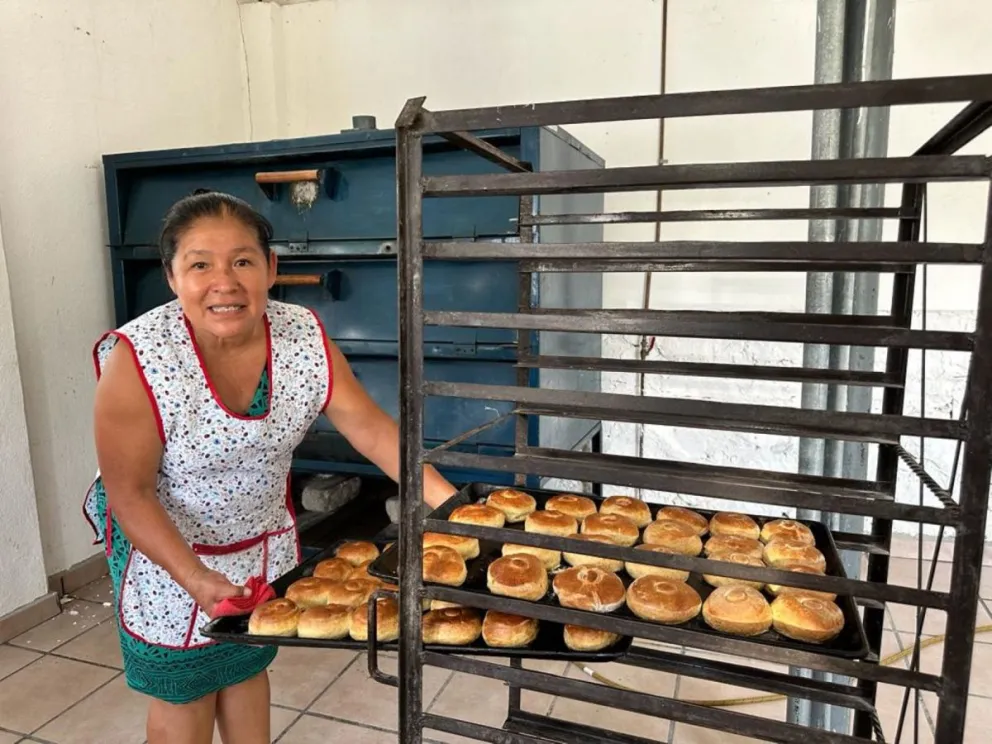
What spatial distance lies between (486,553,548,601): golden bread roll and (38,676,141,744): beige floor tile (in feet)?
5.42

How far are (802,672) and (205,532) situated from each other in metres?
1.89

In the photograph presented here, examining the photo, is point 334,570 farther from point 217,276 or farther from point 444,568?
point 217,276

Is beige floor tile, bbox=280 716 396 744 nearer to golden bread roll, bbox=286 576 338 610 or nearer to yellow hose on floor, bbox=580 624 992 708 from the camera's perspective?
yellow hose on floor, bbox=580 624 992 708

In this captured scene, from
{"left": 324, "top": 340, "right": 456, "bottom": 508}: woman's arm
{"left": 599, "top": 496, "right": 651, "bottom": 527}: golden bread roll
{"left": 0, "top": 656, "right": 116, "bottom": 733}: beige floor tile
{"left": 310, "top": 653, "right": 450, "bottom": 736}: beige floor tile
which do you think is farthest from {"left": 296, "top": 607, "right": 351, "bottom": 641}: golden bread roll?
{"left": 0, "top": 656, "right": 116, "bottom": 733}: beige floor tile

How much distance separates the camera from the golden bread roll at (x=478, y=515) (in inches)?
57.9

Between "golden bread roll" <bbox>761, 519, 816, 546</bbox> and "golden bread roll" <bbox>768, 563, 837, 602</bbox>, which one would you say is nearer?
"golden bread roll" <bbox>768, 563, 837, 602</bbox>

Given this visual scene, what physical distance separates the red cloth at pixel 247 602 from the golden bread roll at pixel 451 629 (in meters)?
0.39

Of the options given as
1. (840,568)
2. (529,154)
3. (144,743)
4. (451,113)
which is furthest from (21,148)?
(840,568)

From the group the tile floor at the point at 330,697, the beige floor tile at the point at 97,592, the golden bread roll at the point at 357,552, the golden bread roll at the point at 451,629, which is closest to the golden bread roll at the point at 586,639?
the golden bread roll at the point at 451,629

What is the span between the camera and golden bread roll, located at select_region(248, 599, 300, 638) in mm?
1229

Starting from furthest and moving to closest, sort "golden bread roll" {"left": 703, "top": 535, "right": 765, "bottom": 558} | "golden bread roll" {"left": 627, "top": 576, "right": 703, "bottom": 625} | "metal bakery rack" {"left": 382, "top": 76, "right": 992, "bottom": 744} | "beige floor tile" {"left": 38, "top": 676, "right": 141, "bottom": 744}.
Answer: "beige floor tile" {"left": 38, "top": 676, "right": 141, "bottom": 744} < "golden bread roll" {"left": 703, "top": 535, "right": 765, "bottom": 558} < "golden bread roll" {"left": 627, "top": 576, "right": 703, "bottom": 625} < "metal bakery rack" {"left": 382, "top": 76, "right": 992, "bottom": 744}

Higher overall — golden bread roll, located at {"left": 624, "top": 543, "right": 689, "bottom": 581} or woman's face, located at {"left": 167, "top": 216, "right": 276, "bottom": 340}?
woman's face, located at {"left": 167, "top": 216, "right": 276, "bottom": 340}

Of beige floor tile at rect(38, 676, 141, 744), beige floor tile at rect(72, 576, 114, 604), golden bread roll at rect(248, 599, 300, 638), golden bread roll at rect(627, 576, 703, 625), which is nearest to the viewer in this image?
golden bread roll at rect(627, 576, 703, 625)

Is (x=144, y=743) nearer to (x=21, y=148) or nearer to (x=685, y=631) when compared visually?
(x=685, y=631)
